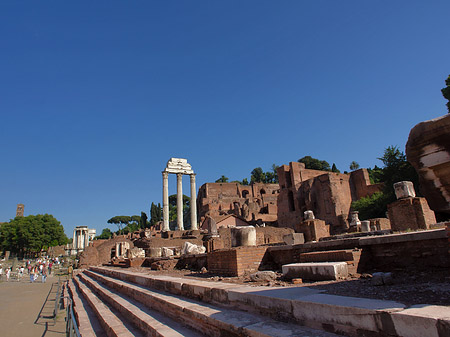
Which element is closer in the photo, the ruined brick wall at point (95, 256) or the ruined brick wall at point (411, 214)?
the ruined brick wall at point (411, 214)

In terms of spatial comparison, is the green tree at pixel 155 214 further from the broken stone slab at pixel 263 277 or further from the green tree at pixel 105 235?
the broken stone slab at pixel 263 277

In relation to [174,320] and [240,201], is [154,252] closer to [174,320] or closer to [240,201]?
[174,320]

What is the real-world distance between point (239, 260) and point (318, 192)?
40960 mm

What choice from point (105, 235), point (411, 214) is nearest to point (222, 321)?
point (411, 214)

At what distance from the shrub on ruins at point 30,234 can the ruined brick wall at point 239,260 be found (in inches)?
2371

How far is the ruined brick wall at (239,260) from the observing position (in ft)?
18.5

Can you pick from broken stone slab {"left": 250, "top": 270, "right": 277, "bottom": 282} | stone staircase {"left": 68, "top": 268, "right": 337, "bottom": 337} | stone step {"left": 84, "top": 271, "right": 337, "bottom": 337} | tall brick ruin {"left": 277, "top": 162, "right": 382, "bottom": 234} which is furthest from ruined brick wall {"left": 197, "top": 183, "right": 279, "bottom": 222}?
stone step {"left": 84, "top": 271, "right": 337, "bottom": 337}

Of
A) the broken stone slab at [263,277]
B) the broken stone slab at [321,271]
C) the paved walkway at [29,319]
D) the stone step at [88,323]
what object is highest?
the broken stone slab at [321,271]

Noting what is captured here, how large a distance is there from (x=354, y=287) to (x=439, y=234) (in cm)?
135

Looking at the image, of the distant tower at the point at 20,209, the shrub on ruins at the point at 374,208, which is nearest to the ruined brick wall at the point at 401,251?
the shrub on ruins at the point at 374,208

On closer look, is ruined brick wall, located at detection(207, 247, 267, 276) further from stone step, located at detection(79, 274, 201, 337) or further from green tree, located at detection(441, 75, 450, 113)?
green tree, located at detection(441, 75, 450, 113)

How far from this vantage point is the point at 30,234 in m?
52.6

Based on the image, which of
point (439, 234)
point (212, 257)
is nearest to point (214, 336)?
point (439, 234)

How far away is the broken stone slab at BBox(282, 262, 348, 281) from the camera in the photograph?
3766 mm
